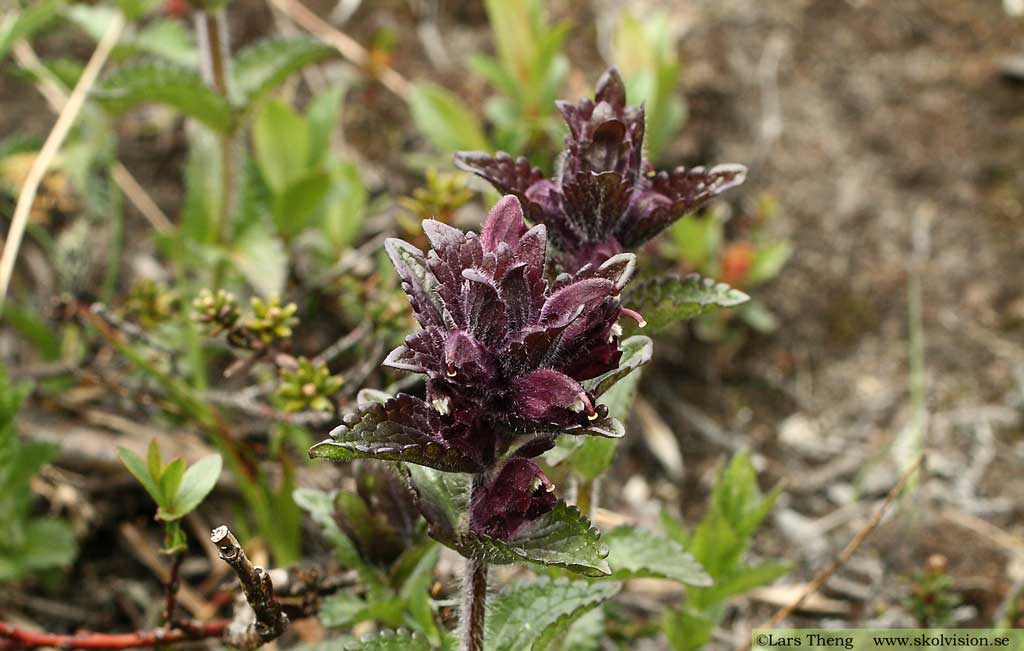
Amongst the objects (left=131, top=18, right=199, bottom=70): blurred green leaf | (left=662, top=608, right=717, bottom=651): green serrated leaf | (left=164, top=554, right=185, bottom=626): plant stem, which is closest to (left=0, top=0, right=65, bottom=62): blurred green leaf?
(left=131, top=18, right=199, bottom=70): blurred green leaf

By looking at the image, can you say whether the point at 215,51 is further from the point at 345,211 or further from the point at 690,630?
the point at 690,630

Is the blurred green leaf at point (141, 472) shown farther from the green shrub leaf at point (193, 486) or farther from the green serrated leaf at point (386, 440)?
the green serrated leaf at point (386, 440)

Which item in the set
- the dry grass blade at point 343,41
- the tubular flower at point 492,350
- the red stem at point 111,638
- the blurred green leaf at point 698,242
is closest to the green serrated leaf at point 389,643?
the tubular flower at point 492,350

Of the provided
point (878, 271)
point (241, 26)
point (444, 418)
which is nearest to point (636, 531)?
point (444, 418)

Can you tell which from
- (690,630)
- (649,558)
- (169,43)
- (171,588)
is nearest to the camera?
(649,558)

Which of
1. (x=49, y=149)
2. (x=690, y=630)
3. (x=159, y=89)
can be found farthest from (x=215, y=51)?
(x=690, y=630)

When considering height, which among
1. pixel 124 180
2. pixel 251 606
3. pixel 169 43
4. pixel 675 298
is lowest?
pixel 251 606

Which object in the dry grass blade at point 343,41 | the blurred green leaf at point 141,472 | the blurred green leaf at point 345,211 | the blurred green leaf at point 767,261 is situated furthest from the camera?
the dry grass blade at point 343,41
